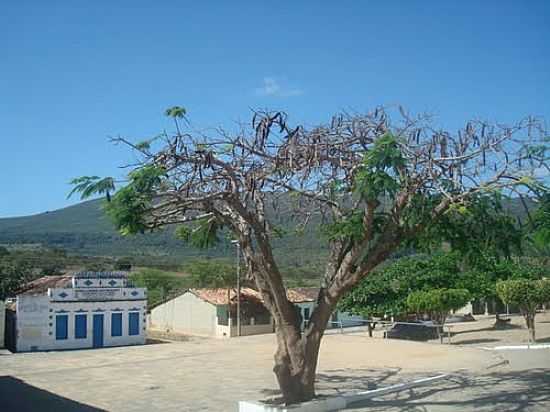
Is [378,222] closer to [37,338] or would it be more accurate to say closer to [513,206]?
[513,206]

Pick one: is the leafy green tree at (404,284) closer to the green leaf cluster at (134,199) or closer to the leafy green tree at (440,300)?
the leafy green tree at (440,300)

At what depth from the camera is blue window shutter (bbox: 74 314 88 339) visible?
37.3 m

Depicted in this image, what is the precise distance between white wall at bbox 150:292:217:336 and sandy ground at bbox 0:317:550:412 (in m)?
12.9

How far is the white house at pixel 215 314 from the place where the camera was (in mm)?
44125

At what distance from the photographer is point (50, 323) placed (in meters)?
36.3

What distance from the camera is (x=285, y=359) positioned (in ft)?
43.2

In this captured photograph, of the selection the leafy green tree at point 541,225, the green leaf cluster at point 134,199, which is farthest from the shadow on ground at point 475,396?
the green leaf cluster at point 134,199

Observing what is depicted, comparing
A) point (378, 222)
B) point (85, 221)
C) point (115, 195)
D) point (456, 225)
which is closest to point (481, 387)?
point (456, 225)

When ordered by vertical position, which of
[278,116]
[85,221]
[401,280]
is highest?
[85,221]

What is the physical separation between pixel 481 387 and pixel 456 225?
4.14m

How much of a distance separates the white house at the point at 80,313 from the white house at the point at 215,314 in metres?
6.35

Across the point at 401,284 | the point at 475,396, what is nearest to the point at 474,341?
the point at 401,284

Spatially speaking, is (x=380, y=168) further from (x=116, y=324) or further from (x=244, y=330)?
(x=244, y=330)

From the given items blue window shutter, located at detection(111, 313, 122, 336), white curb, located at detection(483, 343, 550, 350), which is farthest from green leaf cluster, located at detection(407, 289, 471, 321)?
blue window shutter, located at detection(111, 313, 122, 336)
